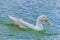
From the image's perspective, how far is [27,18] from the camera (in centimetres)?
555

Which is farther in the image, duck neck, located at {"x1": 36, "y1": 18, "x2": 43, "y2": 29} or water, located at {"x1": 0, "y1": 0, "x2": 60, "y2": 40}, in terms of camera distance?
duck neck, located at {"x1": 36, "y1": 18, "x2": 43, "y2": 29}

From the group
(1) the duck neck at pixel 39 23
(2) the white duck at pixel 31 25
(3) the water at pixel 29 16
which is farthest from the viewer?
(1) the duck neck at pixel 39 23

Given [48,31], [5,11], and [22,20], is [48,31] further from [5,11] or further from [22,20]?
[5,11]

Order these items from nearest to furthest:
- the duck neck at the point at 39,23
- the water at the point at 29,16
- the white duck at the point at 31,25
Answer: the water at the point at 29,16 < the white duck at the point at 31,25 < the duck neck at the point at 39,23

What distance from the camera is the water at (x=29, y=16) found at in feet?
15.5

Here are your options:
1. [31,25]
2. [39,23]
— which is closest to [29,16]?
[39,23]

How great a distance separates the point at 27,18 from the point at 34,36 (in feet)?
2.81

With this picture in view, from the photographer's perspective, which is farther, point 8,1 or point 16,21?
point 8,1

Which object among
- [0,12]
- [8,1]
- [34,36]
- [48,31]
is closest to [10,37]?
[34,36]

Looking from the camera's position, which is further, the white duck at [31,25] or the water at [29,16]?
the white duck at [31,25]

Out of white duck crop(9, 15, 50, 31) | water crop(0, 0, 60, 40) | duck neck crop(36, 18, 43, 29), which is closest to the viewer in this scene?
water crop(0, 0, 60, 40)

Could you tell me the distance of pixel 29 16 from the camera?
5672mm

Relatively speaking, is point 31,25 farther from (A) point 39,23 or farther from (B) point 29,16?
(B) point 29,16

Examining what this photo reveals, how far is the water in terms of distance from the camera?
4726mm
